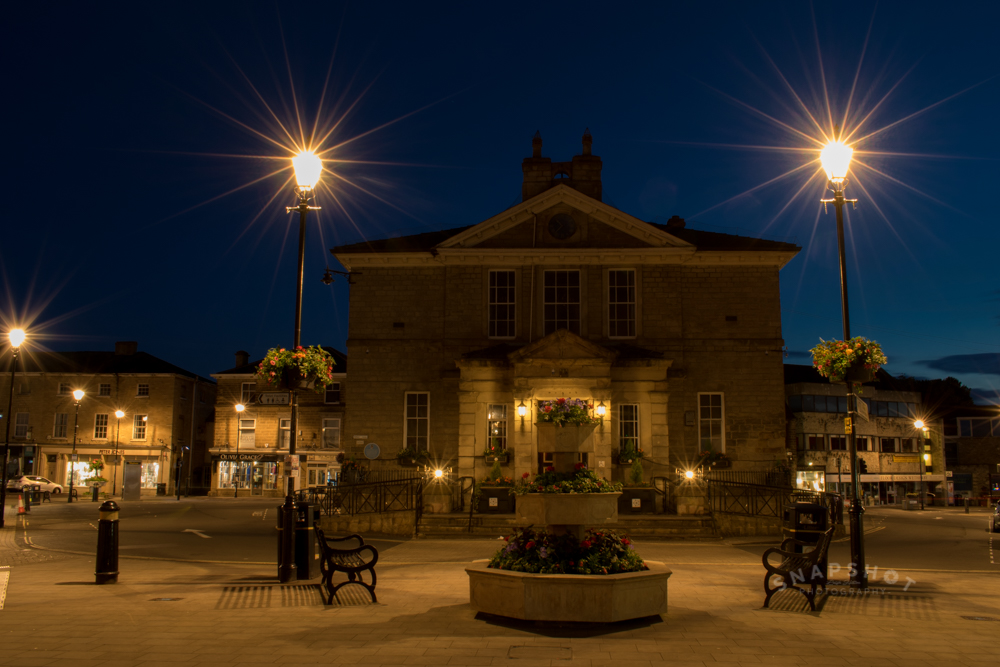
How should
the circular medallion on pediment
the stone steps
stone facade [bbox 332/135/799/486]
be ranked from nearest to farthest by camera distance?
the stone steps
stone facade [bbox 332/135/799/486]
the circular medallion on pediment

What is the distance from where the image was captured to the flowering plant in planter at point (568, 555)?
891cm

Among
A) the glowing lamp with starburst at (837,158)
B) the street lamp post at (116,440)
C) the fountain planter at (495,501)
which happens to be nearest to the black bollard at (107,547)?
the fountain planter at (495,501)

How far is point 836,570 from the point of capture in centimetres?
1366

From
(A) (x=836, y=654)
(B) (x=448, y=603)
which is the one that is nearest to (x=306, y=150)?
(B) (x=448, y=603)

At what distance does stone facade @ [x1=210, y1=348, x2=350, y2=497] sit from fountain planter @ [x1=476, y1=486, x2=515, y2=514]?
27246mm

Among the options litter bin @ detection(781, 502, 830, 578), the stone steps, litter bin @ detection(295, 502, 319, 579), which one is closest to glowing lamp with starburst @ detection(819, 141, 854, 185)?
litter bin @ detection(781, 502, 830, 578)

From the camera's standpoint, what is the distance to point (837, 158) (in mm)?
12477

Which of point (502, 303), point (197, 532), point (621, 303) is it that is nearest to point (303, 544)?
point (197, 532)

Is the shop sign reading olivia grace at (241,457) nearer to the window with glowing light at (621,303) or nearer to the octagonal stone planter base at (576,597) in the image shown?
the window with glowing light at (621,303)

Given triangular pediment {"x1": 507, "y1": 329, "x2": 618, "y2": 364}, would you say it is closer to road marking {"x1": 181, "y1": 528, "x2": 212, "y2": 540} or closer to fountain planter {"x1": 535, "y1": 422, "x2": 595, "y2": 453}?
road marking {"x1": 181, "y1": 528, "x2": 212, "y2": 540}

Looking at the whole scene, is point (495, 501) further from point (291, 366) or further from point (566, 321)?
point (291, 366)

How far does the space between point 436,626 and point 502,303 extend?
56.8 ft

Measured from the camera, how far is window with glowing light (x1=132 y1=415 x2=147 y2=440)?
48219 millimetres

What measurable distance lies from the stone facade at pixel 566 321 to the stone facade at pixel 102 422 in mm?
28400
